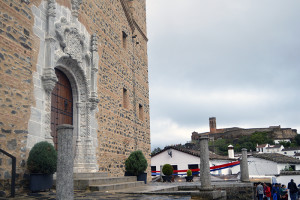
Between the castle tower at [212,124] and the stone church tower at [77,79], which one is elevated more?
the castle tower at [212,124]

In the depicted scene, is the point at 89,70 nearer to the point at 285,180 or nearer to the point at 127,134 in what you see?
the point at 127,134

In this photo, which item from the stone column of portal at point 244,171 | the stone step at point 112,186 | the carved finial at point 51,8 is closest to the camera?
the stone step at point 112,186

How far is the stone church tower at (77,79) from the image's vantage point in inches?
252

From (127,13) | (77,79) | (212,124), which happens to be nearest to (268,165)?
(127,13)

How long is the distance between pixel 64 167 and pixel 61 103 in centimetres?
517

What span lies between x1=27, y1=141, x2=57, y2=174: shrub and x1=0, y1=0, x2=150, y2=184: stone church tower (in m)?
0.18

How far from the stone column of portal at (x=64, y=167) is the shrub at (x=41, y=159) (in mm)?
2521

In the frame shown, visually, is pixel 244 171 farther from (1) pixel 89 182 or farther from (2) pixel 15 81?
(2) pixel 15 81

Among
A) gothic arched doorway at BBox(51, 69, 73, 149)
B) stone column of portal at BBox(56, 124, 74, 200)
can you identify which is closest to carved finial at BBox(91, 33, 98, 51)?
gothic arched doorway at BBox(51, 69, 73, 149)

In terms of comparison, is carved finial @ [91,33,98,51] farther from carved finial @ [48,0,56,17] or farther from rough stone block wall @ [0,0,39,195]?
rough stone block wall @ [0,0,39,195]

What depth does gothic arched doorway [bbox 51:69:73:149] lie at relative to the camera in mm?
8398

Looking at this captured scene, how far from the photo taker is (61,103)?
8.82m

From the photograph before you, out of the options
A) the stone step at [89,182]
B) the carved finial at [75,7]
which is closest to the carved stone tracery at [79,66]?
the carved finial at [75,7]

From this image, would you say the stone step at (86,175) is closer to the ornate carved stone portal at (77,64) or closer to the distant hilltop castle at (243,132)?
the ornate carved stone portal at (77,64)
